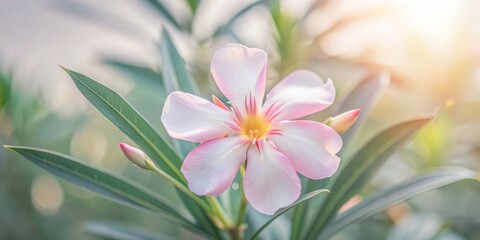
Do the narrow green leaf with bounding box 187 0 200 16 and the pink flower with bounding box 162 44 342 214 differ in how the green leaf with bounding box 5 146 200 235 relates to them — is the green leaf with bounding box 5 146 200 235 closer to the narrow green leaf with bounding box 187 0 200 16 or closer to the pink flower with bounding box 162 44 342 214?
the pink flower with bounding box 162 44 342 214

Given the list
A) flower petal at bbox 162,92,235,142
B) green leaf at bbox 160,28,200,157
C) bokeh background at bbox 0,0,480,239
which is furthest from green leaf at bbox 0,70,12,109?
flower petal at bbox 162,92,235,142

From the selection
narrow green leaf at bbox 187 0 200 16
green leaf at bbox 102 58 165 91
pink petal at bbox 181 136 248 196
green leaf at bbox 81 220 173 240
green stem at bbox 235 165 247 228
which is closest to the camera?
pink petal at bbox 181 136 248 196

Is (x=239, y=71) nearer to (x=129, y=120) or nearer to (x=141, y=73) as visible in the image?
(x=129, y=120)

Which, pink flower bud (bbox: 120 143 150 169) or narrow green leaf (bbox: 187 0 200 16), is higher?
pink flower bud (bbox: 120 143 150 169)

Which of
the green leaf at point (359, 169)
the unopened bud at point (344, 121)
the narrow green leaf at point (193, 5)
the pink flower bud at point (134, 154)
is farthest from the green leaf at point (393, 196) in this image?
the narrow green leaf at point (193, 5)

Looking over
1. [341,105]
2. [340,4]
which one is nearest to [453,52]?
[340,4]

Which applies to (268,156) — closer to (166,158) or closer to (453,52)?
(166,158)
